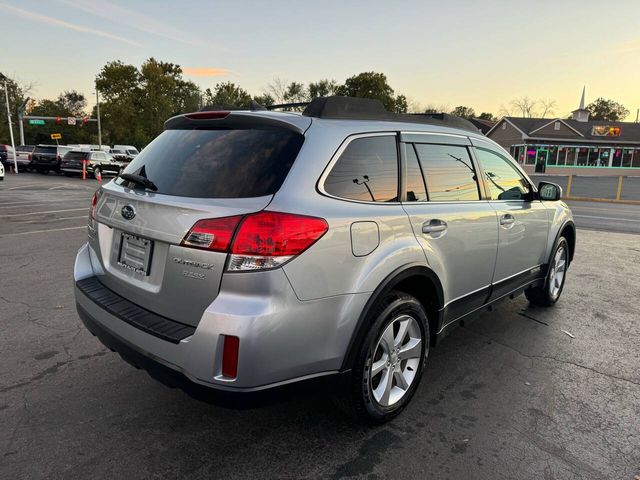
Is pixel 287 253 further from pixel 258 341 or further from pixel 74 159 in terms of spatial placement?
pixel 74 159

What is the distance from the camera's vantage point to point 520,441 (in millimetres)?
2615

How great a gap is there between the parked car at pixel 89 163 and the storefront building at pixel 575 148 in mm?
39014

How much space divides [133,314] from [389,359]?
1481mm

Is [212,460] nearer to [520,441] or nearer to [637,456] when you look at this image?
[520,441]

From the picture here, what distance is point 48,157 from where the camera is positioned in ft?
89.0

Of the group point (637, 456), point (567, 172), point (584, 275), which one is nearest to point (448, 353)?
point (637, 456)

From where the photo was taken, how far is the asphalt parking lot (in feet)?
7.76

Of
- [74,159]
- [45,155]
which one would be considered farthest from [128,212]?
[45,155]

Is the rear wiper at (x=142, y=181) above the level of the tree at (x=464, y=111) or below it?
below

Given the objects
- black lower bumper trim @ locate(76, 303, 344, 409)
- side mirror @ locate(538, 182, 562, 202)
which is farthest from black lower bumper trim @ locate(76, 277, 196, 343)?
side mirror @ locate(538, 182, 562, 202)

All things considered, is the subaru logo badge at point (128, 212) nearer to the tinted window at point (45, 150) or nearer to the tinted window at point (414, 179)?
the tinted window at point (414, 179)

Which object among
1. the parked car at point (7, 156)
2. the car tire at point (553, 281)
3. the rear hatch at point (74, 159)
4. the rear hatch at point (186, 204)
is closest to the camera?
the rear hatch at point (186, 204)

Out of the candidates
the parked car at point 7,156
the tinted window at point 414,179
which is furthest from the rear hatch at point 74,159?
the tinted window at point 414,179

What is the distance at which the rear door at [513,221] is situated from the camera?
371 cm
